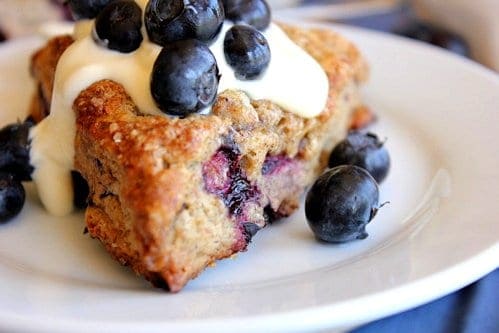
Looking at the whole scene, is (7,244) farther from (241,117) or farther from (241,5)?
(241,5)

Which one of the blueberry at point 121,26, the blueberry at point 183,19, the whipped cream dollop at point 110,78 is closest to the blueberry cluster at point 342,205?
the whipped cream dollop at point 110,78

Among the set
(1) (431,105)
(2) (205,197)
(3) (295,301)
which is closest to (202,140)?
(2) (205,197)

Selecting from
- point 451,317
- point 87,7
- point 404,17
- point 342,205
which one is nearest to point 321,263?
point 342,205

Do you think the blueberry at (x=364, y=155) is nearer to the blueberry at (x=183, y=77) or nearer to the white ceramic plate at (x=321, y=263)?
the white ceramic plate at (x=321, y=263)

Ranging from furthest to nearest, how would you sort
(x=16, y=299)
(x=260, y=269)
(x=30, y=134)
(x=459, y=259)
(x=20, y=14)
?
(x=20, y=14) < (x=30, y=134) < (x=260, y=269) < (x=459, y=259) < (x=16, y=299)

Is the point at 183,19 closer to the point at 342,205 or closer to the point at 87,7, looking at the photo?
the point at 87,7
